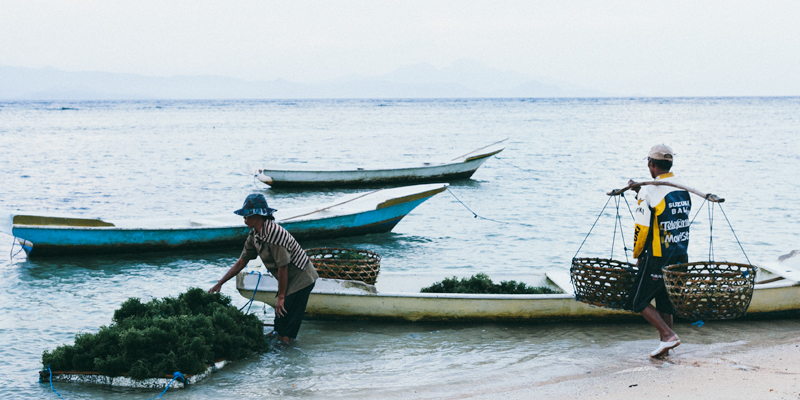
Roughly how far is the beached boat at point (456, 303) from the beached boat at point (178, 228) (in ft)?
13.7

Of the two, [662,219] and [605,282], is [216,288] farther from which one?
[662,219]

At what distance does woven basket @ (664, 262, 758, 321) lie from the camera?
185 inches

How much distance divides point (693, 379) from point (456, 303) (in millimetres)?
2280

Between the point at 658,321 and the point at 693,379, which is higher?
the point at 658,321

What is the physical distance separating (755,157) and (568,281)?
80.0 feet

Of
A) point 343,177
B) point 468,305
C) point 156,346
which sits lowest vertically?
Result: point 156,346

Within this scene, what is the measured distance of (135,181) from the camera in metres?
22.1

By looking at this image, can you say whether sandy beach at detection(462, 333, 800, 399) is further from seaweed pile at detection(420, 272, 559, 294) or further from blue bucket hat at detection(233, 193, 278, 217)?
blue bucket hat at detection(233, 193, 278, 217)

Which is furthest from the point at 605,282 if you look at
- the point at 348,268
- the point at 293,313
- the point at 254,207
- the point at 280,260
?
the point at 254,207

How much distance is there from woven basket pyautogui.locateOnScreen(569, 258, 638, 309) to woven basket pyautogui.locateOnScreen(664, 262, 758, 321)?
1.30 ft

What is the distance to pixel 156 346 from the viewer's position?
5.24 m

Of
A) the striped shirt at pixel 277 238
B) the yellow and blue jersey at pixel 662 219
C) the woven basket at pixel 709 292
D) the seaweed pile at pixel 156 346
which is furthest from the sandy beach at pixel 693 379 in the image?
the seaweed pile at pixel 156 346

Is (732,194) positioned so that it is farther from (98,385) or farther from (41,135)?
(41,135)

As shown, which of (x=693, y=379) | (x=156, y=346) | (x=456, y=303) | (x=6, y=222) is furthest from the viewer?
(x=6, y=222)
